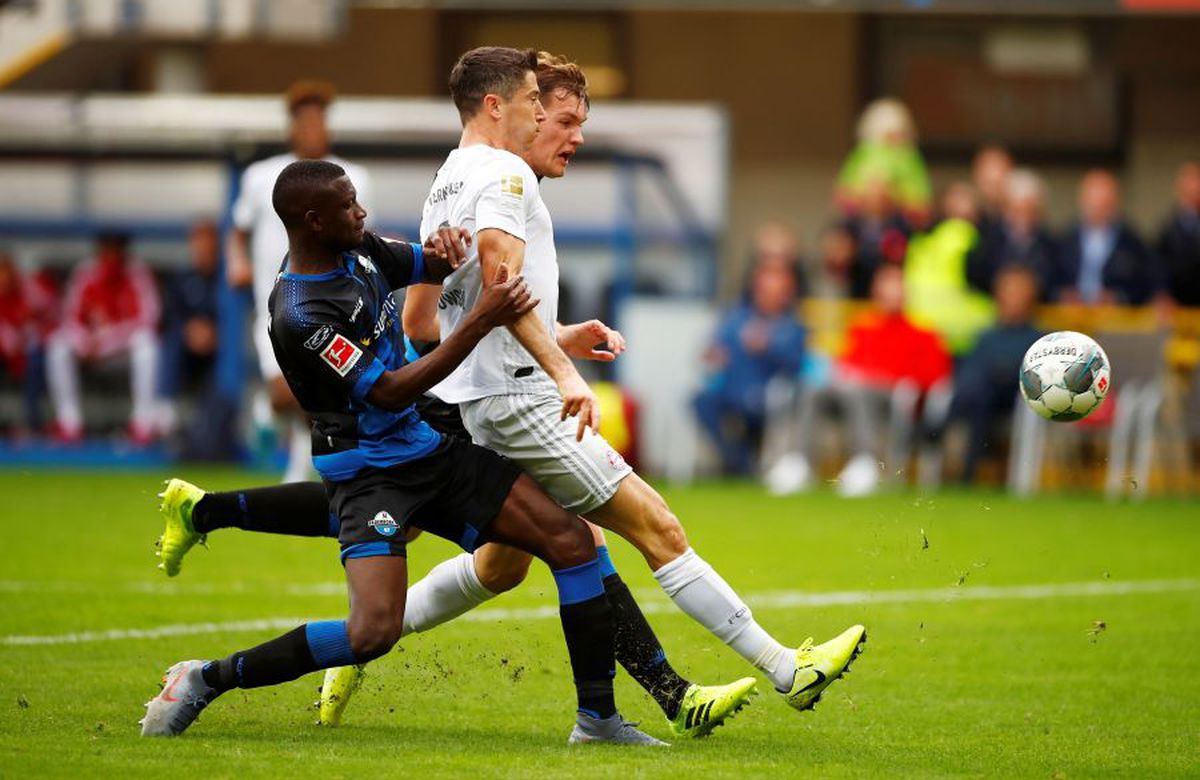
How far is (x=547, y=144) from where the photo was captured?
21.9 feet

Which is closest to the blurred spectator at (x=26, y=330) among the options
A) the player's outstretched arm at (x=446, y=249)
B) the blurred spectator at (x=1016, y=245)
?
the blurred spectator at (x=1016, y=245)

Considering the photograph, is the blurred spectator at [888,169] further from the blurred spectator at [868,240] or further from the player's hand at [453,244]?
the player's hand at [453,244]

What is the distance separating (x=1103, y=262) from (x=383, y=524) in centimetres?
1153

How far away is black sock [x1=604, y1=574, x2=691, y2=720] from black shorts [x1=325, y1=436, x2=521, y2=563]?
1.80 feet

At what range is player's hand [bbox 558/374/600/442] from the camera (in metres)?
5.92

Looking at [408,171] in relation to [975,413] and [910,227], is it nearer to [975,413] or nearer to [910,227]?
[910,227]

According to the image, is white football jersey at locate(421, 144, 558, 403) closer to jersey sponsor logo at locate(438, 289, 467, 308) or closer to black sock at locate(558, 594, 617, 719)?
jersey sponsor logo at locate(438, 289, 467, 308)

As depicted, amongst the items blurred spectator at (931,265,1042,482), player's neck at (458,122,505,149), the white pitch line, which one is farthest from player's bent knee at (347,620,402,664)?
blurred spectator at (931,265,1042,482)

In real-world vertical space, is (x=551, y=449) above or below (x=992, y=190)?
above

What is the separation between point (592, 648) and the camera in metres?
6.29

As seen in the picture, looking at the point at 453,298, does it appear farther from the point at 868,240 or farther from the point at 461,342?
the point at 868,240

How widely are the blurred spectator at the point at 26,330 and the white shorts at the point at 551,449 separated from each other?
1247 cm

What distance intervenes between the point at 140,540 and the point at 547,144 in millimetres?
6061

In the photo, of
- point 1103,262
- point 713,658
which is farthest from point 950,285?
point 713,658
